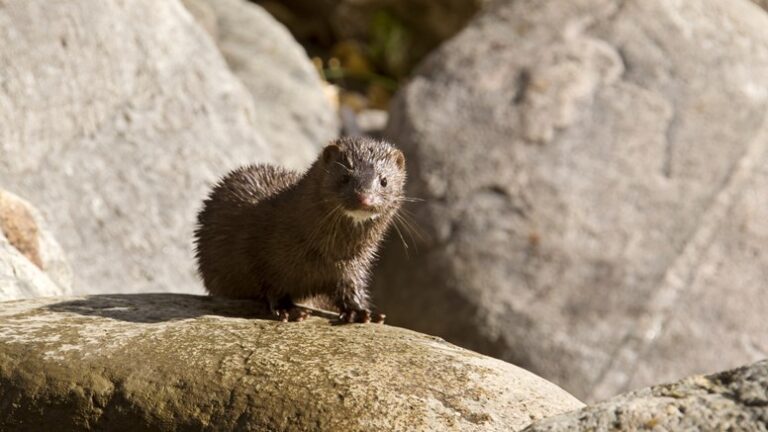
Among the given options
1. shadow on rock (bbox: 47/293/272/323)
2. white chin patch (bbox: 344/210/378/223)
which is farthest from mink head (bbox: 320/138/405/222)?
shadow on rock (bbox: 47/293/272/323)

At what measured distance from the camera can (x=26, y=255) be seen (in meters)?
7.08

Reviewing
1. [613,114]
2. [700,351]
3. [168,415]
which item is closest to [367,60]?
[613,114]

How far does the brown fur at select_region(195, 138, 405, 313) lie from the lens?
Result: 654cm

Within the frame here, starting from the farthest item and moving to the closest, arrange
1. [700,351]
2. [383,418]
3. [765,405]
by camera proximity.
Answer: [700,351] → [383,418] → [765,405]

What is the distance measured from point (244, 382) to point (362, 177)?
5.04ft

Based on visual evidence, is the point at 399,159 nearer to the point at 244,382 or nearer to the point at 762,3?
the point at 244,382

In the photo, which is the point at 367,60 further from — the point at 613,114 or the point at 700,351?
the point at 700,351

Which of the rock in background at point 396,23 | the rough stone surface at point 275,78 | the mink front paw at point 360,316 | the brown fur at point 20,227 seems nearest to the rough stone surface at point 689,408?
the mink front paw at point 360,316

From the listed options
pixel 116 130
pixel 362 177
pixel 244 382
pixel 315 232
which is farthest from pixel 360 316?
pixel 116 130

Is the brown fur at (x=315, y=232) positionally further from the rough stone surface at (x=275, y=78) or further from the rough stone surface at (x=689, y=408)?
the rough stone surface at (x=275, y=78)

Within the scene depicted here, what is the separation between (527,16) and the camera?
1107cm

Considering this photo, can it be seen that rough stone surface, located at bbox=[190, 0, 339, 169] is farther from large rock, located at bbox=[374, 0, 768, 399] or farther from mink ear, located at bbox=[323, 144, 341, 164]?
mink ear, located at bbox=[323, 144, 341, 164]

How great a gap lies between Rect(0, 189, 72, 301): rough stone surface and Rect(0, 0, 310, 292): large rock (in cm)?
90

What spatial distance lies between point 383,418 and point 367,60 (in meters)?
11.4
